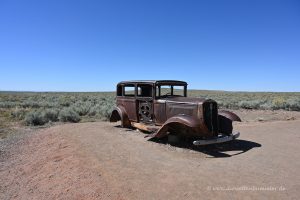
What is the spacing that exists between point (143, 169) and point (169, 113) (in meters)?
3.21

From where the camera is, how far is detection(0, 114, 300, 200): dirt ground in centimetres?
540

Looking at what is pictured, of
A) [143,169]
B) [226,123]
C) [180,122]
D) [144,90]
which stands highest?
[144,90]

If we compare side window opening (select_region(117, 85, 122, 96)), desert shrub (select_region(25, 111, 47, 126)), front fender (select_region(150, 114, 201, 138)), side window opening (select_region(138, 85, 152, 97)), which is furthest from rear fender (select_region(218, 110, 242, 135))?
desert shrub (select_region(25, 111, 47, 126))

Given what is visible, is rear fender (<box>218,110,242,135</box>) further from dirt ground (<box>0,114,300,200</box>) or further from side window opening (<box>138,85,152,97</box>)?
side window opening (<box>138,85,152,97</box>)

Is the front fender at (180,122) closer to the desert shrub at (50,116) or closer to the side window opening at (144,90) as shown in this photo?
the side window opening at (144,90)

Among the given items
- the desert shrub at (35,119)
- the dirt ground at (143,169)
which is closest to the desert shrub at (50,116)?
the desert shrub at (35,119)

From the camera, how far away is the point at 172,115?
930cm

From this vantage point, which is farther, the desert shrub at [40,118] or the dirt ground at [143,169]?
the desert shrub at [40,118]

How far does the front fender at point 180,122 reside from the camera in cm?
811

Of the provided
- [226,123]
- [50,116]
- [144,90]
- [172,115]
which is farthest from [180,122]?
[50,116]

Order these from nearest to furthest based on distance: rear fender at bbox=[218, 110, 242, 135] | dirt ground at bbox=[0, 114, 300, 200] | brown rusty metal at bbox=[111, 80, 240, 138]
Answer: dirt ground at bbox=[0, 114, 300, 200]
brown rusty metal at bbox=[111, 80, 240, 138]
rear fender at bbox=[218, 110, 242, 135]

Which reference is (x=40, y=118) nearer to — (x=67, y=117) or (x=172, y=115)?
(x=67, y=117)

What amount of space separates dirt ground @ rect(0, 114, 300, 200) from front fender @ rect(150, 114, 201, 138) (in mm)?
421

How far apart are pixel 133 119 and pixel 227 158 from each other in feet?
15.6
